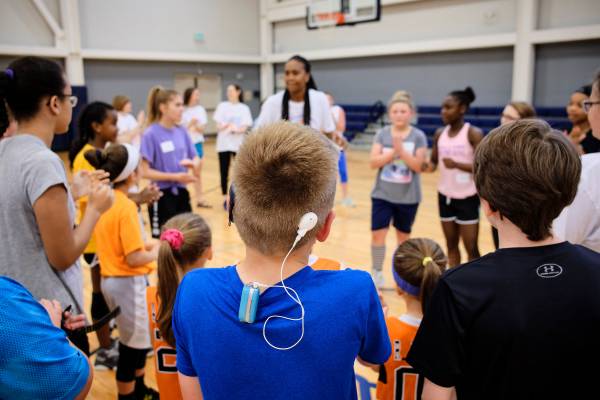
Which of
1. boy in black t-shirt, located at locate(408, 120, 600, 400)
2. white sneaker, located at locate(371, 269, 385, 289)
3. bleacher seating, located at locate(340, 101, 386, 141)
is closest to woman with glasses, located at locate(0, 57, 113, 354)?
boy in black t-shirt, located at locate(408, 120, 600, 400)

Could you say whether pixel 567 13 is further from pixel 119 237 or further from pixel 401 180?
pixel 119 237

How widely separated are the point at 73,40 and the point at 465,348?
43.4ft

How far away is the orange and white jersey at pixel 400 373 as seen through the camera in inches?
64.1

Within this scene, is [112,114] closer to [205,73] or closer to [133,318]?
[133,318]

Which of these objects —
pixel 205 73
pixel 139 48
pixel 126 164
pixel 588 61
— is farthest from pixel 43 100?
pixel 205 73

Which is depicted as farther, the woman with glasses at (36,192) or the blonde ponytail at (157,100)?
the blonde ponytail at (157,100)

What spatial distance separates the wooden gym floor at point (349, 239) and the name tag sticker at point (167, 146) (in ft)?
4.02

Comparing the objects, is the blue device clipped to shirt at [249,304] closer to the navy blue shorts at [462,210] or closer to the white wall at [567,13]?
the navy blue shorts at [462,210]

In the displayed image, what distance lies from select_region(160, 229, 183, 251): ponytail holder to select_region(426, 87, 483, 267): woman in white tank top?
7.85ft

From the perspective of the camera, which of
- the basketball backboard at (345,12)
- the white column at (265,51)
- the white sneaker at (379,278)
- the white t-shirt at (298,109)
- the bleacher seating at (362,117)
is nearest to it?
the white t-shirt at (298,109)

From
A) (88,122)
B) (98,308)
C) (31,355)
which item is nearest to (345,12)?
(88,122)

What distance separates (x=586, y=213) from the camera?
1438mm

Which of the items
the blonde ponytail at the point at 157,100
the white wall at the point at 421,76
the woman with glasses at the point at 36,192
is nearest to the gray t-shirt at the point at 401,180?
the blonde ponytail at the point at 157,100

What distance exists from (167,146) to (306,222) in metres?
3.01
